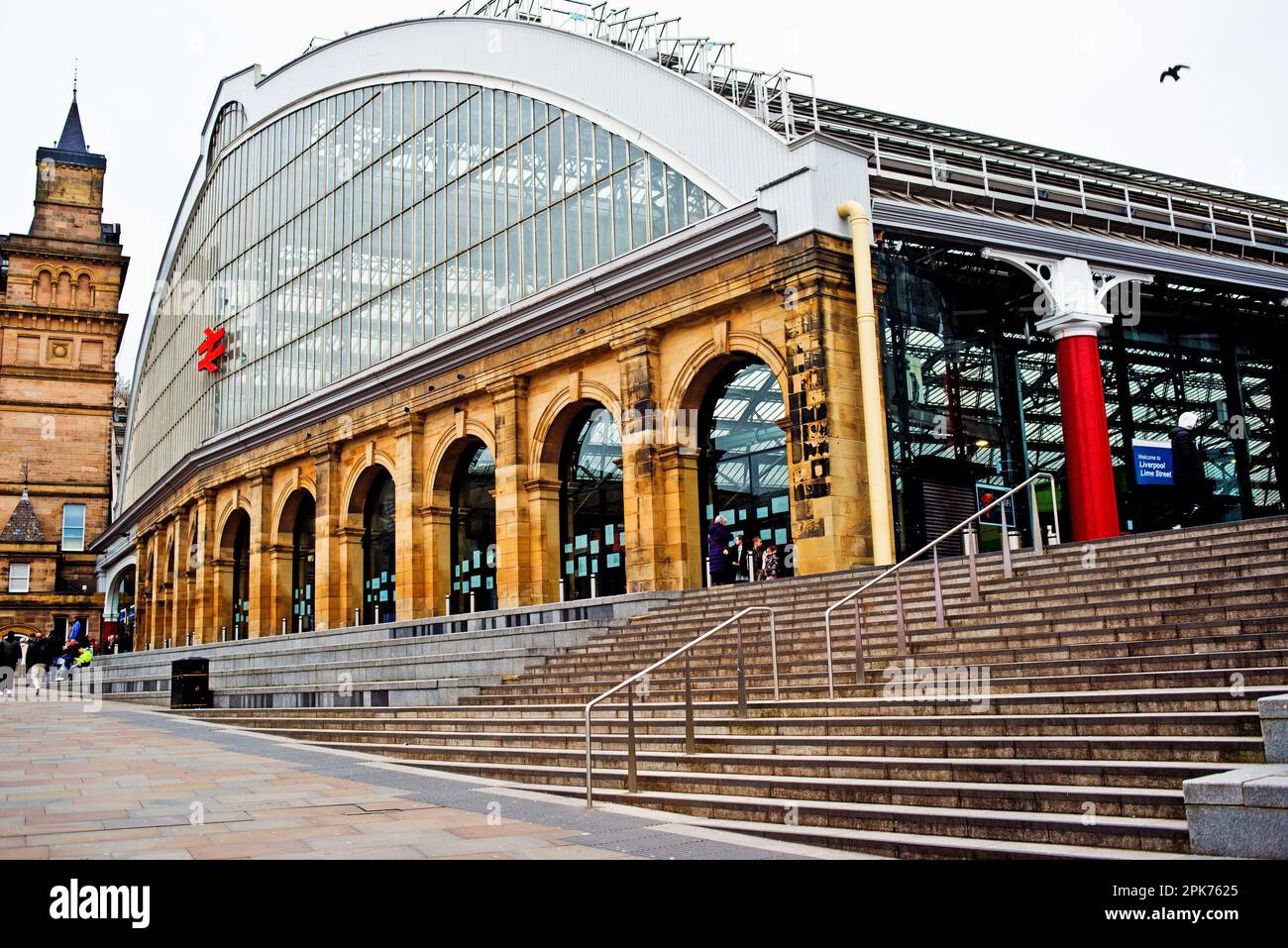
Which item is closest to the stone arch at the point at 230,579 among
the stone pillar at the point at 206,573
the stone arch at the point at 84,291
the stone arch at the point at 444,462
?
the stone pillar at the point at 206,573

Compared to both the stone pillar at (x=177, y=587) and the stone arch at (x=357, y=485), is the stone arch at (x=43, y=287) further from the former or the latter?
the stone arch at (x=357, y=485)

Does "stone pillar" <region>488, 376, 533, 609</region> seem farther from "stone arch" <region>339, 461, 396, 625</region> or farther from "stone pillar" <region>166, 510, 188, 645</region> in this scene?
"stone pillar" <region>166, 510, 188, 645</region>

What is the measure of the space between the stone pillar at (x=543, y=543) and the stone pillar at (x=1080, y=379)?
11512mm

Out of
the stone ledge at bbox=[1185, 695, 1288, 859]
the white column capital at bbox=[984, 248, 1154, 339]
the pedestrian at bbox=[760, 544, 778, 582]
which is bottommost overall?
the stone ledge at bbox=[1185, 695, 1288, 859]

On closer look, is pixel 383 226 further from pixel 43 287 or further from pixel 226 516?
pixel 43 287

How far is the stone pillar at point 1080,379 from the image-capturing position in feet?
68.6

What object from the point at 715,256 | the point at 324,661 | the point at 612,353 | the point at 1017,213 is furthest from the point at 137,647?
the point at 1017,213

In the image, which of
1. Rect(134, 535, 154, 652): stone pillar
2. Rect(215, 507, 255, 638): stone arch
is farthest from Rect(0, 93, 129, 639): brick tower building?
Rect(215, 507, 255, 638): stone arch

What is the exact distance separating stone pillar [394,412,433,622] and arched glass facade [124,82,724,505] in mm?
2812

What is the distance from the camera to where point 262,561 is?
38250mm

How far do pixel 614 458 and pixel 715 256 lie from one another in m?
6.01

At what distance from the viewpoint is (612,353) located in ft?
82.5

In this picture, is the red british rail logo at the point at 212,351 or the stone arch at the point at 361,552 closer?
the stone arch at the point at 361,552

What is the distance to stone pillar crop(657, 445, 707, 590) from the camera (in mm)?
22891
